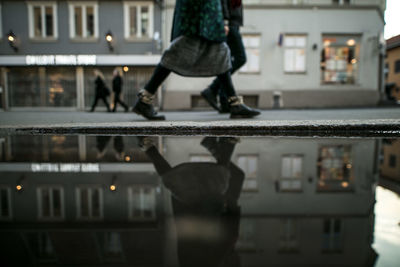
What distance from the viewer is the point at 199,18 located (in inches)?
118

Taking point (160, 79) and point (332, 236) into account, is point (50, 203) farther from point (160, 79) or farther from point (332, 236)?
point (160, 79)

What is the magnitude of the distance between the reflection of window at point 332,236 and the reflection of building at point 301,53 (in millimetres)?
11070

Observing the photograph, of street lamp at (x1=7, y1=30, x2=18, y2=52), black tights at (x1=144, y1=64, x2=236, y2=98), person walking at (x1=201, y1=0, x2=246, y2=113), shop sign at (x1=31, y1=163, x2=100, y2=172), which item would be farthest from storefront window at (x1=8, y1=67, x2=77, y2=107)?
shop sign at (x1=31, y1=163, x2=100, y2=172)

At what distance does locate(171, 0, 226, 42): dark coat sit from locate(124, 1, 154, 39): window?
942cm

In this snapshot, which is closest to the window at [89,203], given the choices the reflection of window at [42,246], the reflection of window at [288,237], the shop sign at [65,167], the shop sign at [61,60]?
the reflection of window at [42,246]

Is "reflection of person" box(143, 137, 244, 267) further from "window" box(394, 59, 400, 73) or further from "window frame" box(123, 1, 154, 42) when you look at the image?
"window" box(394, 59, 400, 73)

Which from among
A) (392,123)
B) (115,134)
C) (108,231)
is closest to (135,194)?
(108,231)

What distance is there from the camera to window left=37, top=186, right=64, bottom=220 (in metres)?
0.73

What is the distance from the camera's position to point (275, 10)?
1162 centimetres

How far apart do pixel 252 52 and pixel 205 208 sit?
11.7 meters

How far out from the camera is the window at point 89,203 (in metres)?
0.73

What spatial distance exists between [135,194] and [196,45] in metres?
2.44

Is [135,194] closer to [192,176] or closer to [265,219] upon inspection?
[192,176]

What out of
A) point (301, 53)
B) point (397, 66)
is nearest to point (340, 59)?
point (301, 53)
